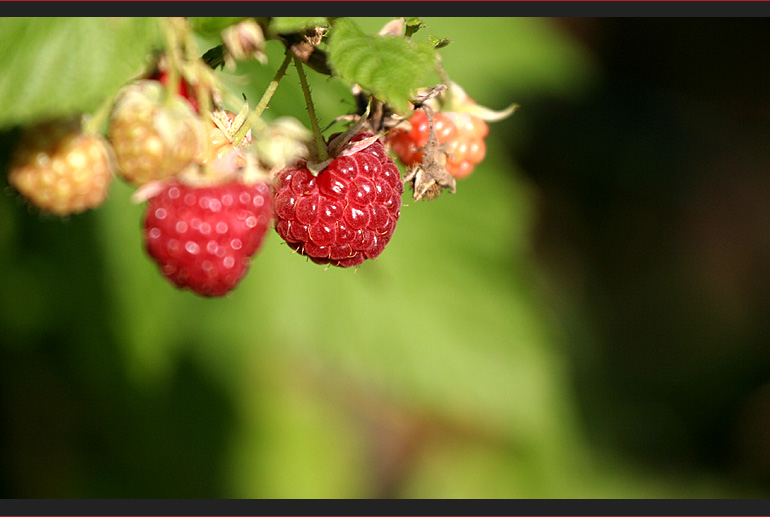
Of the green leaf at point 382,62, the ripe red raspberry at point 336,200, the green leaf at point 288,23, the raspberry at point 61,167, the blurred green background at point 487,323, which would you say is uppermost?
the green leaf at point 288,23

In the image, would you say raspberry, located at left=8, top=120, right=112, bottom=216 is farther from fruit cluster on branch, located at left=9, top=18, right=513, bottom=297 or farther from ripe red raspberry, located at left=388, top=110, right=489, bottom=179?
ripe red raspberry, located at left=388, top=110, right=489, bottom=179

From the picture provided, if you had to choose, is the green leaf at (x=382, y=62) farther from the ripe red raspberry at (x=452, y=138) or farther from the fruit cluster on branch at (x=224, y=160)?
the ripe red raspberry at (x=452, y=138)

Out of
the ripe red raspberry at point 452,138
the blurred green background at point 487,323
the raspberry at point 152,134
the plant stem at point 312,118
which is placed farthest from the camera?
the blurred green background at point 487,323

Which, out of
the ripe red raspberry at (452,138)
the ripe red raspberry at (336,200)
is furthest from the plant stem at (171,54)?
the ripe red raspberry at (452,138)

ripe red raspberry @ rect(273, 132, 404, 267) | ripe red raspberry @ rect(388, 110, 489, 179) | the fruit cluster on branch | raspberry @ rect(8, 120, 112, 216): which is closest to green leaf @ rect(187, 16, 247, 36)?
the fruit cluster on branch

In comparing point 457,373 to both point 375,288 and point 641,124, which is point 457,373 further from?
point 641,124

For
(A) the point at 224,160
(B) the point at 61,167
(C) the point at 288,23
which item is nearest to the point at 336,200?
(A) the point at 224,160
